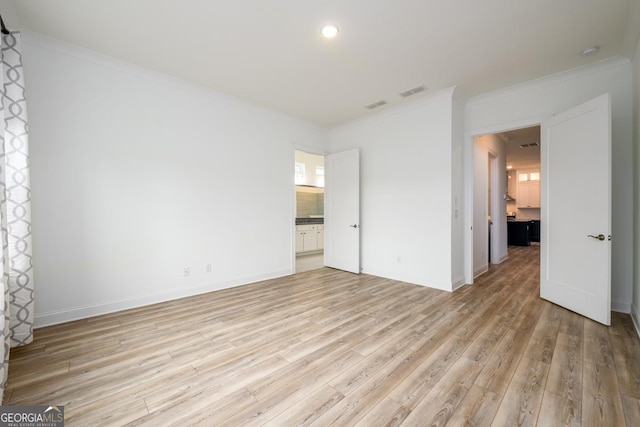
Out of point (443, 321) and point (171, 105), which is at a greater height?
point (171, 105)

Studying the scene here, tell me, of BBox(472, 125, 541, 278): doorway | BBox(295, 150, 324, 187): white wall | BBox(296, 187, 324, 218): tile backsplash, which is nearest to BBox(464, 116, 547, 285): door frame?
BBox(472, 125, 541, 278): doorway

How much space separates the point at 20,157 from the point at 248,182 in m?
2.49

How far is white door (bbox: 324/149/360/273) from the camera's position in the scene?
16.6 ft

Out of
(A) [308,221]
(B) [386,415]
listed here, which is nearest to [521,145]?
(A) [308,221]

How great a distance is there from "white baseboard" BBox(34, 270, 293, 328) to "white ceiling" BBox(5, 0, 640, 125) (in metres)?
2.79

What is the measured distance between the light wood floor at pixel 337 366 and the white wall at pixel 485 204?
5.53ft

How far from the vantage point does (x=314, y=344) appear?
7.94ft

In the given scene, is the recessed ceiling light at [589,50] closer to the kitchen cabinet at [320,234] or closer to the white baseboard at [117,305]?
the white baseboard at [117,305]

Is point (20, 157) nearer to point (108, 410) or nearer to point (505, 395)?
point (108, 410)

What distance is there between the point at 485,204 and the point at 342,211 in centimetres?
284

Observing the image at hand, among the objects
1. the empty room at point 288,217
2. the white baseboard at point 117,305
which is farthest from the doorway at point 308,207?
the white baseboard at point 117,305

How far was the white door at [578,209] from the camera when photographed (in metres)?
2.77

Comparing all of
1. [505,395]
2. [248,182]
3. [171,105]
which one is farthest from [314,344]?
[171,105]

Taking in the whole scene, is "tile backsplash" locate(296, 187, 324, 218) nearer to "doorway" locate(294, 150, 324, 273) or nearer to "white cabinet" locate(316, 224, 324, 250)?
"doorway" locate(294, 150, 324, 273)
